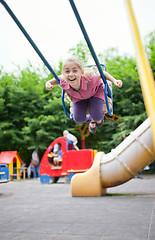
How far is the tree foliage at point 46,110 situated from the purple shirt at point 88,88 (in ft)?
38.0

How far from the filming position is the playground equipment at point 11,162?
13.6m

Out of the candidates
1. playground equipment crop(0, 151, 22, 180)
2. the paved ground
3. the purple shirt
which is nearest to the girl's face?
the purple shirt

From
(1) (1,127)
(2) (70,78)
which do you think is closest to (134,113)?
(1) (1,127)

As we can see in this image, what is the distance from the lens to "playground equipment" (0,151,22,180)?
44.5 ft

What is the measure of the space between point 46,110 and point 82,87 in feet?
46.0

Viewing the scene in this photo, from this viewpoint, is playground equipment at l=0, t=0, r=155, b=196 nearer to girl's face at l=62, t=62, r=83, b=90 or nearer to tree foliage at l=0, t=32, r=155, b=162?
girl's face at l=62, t=62, r=83, b=90

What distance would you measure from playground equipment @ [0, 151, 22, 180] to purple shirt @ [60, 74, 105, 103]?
11.3m

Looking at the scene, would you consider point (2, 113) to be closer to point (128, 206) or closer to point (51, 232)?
point (128, 206)

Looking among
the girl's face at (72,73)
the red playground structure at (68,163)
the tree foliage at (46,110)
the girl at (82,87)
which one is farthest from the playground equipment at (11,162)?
the girl's face at (72,73)

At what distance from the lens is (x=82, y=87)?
278cm

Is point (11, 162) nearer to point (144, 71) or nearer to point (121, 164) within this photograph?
point (121, 164)

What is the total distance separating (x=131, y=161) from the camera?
23.4ft

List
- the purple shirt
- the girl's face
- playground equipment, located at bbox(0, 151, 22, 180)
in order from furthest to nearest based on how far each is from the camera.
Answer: playground equipment, located at bbox(0, 151, 22, 180) < the purple shirt < the girl's face

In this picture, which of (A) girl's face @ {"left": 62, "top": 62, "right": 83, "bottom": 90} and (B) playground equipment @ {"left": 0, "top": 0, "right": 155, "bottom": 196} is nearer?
(A) girl's face @ {"left": 62, "top": 62, "right": 83, "bottom": 90}
